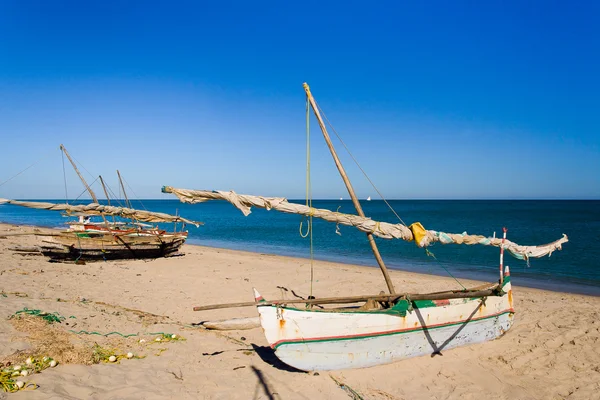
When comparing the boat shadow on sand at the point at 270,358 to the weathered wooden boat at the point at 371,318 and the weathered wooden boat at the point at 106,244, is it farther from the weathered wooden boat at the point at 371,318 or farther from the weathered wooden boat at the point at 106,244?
the weathered wooden boat at the point at 106,244

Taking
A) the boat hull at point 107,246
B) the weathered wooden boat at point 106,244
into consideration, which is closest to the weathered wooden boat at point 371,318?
the weathered wooden boat at point 106,244

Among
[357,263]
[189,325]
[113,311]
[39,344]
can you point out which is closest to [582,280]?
[357,263]

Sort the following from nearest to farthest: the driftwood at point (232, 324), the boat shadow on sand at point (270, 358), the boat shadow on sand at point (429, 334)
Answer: the boat shadow on sand at point (270, 358)
the boat shadow on sand at point (429, 334)
the driftwood at point (232, 324)

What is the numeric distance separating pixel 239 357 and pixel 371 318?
2521 millimetres

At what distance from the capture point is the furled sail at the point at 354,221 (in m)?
6.03

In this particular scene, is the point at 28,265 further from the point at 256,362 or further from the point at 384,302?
the point at 384,302

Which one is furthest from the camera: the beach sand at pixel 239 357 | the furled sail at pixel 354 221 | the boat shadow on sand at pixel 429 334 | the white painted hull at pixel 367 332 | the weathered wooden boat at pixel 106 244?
the weathered wooden boat at pixel 106 244

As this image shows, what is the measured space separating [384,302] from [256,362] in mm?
2687

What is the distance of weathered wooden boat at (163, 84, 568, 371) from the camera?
568 cm

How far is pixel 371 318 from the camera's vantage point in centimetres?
611

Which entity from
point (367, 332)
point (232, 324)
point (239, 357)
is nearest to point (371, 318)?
point (367, 332)

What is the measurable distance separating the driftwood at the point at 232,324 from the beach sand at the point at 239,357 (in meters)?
0.22

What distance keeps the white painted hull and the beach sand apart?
207 mm

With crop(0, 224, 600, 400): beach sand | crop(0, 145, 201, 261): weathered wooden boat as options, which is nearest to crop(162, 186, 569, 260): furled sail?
crop(0, 224, 600, 400): beach sand
